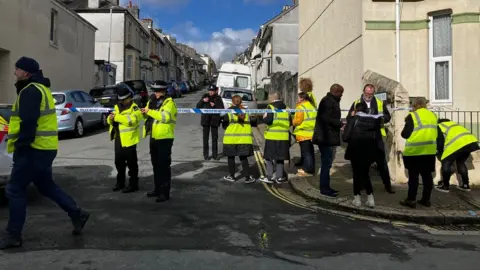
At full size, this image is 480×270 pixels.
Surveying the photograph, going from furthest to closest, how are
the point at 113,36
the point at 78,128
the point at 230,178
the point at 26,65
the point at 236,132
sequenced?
the point at 113,36 → the point at 78,128 → the point at 230,178 → the point at 236,132 → the point at 26,65

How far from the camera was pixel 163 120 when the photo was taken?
6742 millimetres

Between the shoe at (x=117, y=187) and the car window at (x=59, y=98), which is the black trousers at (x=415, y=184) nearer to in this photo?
the shoe at (x=117, y=187)

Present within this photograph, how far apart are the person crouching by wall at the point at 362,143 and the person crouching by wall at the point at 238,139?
232 cm

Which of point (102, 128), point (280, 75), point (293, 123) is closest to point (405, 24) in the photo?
point (293, 123)

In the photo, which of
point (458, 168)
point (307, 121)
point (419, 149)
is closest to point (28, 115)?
point (419, 149)

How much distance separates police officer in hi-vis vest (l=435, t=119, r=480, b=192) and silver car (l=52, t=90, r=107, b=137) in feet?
33.7

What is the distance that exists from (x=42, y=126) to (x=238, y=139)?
419cm

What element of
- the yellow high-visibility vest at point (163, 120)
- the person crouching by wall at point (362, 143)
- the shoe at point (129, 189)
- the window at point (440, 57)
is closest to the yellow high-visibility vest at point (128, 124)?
the yellow high-visibility vest at point (163, 120)

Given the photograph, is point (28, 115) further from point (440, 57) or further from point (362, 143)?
point (440, 57)

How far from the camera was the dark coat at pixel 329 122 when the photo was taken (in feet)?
23.2

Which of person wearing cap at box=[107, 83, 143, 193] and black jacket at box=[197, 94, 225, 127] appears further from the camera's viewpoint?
black jacket at box=[197, 94, 225, 127]

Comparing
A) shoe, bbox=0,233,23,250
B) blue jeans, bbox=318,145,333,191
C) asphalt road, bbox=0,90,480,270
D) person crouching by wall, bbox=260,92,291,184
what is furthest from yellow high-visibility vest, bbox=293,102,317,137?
shoe, bbox=0,233,23,250

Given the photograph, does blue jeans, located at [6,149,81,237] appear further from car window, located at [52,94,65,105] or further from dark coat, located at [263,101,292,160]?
car window, located at [52,94,65,105]

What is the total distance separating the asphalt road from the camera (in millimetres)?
4344
